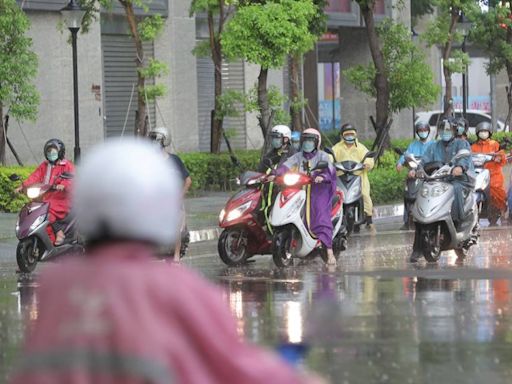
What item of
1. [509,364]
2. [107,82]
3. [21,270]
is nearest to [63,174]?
[21,270]

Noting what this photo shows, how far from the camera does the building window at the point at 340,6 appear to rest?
4042 cm

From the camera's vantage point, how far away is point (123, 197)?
3.73 metres

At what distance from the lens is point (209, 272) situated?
16.5 meters

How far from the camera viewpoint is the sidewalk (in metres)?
22.0

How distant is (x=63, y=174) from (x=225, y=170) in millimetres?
14309

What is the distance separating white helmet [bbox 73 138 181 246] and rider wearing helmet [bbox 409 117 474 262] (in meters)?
13.6

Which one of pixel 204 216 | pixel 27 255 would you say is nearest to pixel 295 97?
pixel 204 216

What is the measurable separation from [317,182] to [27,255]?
3.17 metres

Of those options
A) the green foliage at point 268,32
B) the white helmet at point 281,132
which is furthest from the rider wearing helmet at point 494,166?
the white helmet at point 281,132

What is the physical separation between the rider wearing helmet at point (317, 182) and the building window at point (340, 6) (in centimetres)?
2304

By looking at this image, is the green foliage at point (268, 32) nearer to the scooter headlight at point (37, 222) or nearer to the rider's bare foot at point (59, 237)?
the rider's bare foot at point (59, 237)

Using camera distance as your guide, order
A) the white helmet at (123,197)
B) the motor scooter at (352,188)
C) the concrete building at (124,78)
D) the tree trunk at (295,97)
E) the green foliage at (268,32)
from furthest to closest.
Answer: the tree trunk at (295,97) < the concrete building at (124,78) < the green foliage at (268,32) < the motor scooter at (352,188) < the white helmet at (123,197)

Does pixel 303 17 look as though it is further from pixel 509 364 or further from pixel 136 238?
pixel 136 238

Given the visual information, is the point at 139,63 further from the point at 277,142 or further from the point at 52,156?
the point at 52,156
